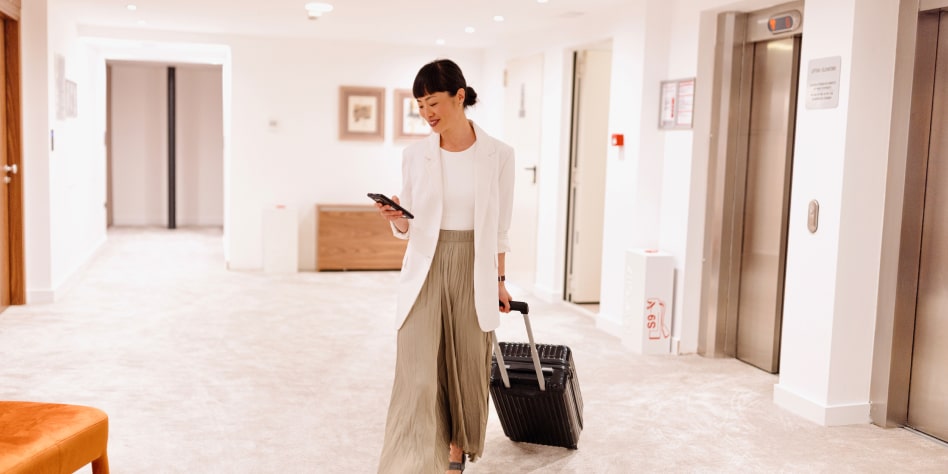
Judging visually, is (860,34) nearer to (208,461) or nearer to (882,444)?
(882,444)

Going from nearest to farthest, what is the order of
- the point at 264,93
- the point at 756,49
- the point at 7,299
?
1. the point at 756,49
2. the point at 7,299
3. the point at 264,93

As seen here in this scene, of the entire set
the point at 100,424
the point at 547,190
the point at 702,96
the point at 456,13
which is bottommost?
the point at 100,424

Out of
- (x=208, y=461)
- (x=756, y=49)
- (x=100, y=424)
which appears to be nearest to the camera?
(x=100, y=424)

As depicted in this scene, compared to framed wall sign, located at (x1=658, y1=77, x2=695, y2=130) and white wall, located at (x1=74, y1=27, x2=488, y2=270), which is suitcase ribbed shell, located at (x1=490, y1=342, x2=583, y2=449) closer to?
framed wall sign, located at (x1=658, y1=77, x2=695, y2=130)

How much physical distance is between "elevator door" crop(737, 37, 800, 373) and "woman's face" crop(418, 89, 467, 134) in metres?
2.69

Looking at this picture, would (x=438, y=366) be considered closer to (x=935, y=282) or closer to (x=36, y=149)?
(x=935, y=282)

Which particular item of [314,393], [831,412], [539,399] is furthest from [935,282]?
[314,393]

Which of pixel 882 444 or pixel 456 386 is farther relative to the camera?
pixel 882 444

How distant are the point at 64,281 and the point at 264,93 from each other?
261 cm

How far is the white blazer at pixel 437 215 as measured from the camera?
9.25 feet

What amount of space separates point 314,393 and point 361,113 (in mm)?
4836

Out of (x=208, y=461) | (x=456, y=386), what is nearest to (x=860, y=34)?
(x=456, y=386)

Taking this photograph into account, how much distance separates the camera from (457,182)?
285 cm

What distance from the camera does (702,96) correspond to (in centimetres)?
518
